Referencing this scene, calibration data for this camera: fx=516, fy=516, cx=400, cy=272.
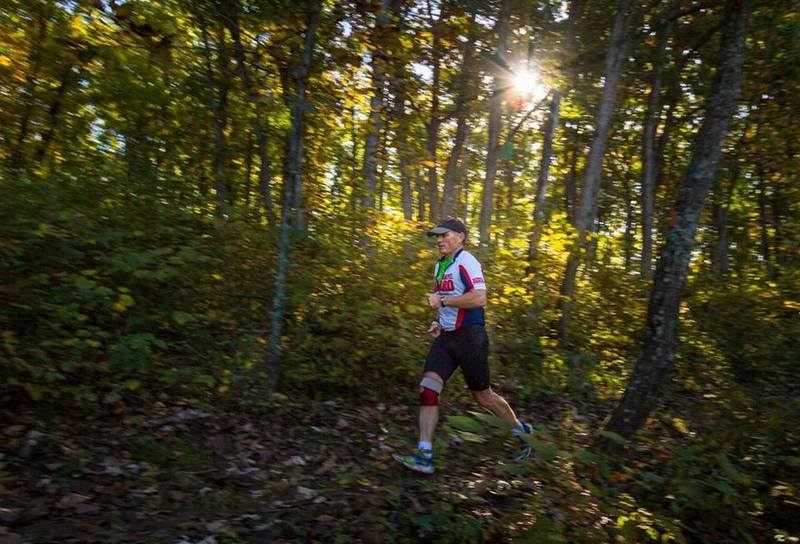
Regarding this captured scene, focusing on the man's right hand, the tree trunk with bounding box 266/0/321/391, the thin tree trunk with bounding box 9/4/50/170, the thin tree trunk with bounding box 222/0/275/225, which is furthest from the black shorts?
the thin tree trunk with bounding box 9/4/50/170

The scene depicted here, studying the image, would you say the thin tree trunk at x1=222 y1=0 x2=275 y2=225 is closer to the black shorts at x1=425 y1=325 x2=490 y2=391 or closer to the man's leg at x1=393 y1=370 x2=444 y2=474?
the black shorts at x1=425 y1=325 x2=490 y2=391

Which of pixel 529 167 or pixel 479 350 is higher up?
pixel 529 167

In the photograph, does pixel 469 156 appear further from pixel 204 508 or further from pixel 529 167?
pixel 204 508

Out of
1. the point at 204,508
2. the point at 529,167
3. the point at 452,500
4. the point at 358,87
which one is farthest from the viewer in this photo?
the point at 529,167

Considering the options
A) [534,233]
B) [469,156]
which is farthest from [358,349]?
[469,156]

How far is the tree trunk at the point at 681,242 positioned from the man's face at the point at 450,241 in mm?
Answer: 2239

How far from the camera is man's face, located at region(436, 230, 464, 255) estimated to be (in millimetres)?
5090

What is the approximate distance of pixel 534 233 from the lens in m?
9.43

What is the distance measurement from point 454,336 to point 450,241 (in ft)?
3.07

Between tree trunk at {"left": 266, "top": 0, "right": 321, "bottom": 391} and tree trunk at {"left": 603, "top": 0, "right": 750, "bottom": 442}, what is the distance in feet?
12.7

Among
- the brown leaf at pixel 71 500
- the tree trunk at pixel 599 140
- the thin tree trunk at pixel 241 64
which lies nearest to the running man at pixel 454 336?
the brown leaf at pixel 71 500

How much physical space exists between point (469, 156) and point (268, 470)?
63.0 ft

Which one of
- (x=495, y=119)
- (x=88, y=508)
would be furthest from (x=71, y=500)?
(x=495, y=119)

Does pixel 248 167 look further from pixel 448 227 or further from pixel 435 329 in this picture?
pixel 435 329
